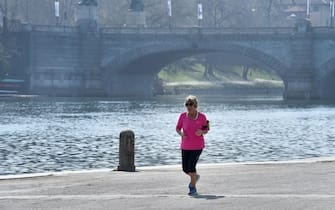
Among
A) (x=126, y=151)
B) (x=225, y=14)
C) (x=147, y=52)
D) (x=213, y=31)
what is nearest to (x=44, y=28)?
(x=147, y=52)

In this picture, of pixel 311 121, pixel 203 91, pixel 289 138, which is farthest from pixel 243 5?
pixel 289 138

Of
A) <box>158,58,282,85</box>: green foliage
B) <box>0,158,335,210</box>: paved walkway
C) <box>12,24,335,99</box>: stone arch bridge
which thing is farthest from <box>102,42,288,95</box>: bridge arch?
<box>0,158,335,210</box>: paved walkway

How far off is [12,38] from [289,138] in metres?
60.1

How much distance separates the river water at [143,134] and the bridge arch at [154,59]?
17854mm

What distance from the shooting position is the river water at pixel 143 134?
1357 inches

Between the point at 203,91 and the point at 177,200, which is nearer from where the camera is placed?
the point at 177,200

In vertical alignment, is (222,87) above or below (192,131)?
below

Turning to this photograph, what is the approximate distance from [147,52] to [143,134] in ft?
177

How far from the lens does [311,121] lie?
6122cm

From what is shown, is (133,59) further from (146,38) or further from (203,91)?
(203,91)

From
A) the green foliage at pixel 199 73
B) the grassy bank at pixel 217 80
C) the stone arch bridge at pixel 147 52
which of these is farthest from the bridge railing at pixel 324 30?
the green foliage at pixel 199 73

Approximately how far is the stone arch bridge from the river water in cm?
1611

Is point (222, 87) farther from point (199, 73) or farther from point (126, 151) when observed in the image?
point (126, 151)

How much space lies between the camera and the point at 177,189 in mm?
18656
